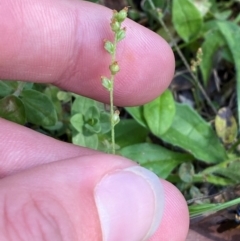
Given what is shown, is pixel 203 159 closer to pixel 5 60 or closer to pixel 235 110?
pixel 235 110

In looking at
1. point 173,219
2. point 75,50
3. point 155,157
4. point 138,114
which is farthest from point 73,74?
point 173,219

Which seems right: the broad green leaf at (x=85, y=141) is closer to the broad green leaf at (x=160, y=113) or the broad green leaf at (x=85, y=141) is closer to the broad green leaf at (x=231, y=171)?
the broad green leaf at (x=160, y=113)

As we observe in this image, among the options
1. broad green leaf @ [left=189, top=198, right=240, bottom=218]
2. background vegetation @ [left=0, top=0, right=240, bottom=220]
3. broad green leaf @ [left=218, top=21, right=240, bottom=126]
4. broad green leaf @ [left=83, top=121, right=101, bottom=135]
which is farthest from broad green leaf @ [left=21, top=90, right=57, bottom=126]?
broad green leaf @ [left=218, top=21, right=240, bottom=126]

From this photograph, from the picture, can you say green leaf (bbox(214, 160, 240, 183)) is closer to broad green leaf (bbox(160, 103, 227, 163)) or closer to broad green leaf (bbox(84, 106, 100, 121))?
broad green leaf (bbox(160, 103, 227, 163))

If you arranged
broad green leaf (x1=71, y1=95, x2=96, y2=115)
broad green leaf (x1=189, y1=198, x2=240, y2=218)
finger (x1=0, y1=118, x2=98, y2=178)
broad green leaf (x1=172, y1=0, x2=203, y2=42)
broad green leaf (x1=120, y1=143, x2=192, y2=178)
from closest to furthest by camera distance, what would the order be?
finger (x1=0, y1=118, x2=98, y2=178) < broad green leaf (x1=189, y1=198, x2=240, y2=218) < broad green leaf (x1=71, y1=95, x2=96, y2=115) < broad green leaf (x1=120, y1=143, x2=192, y2=178) < broad green leaf (x1=172, y1=0, x2=203, y2=42)

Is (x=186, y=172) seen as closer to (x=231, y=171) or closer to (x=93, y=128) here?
(x=231, y=171)

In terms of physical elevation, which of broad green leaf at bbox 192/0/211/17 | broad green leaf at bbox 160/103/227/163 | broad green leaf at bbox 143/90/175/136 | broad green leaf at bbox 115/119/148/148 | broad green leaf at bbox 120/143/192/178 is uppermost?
broad green leaf at bbox 192/0/211/17
